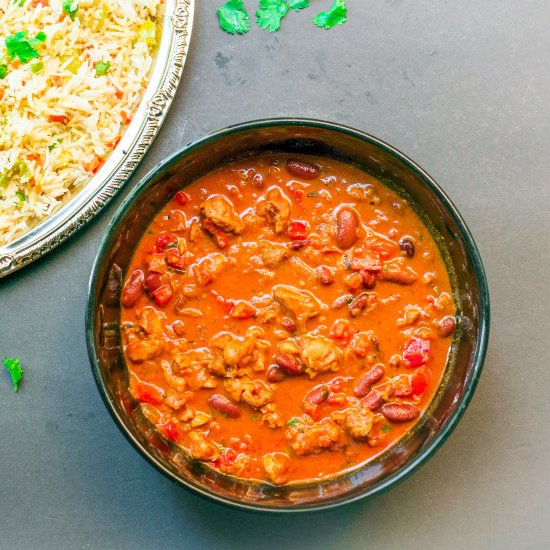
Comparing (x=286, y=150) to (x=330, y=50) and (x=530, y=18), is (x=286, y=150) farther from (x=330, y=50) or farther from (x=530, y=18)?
(x=530, y=18)

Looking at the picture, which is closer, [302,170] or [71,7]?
Answer: [302,170]

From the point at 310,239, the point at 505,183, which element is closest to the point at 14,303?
the point at 310,239

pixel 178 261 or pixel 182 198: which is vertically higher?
pixel 182 198

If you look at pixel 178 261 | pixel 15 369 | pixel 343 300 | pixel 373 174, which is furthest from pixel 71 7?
pixel 343 300

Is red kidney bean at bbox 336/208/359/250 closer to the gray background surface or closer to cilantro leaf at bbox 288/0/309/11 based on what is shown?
the gray background surface

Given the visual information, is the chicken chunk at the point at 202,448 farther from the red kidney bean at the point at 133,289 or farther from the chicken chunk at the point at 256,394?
the red kidney bean at the point at 133,289

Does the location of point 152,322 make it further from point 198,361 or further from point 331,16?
point 331,16
